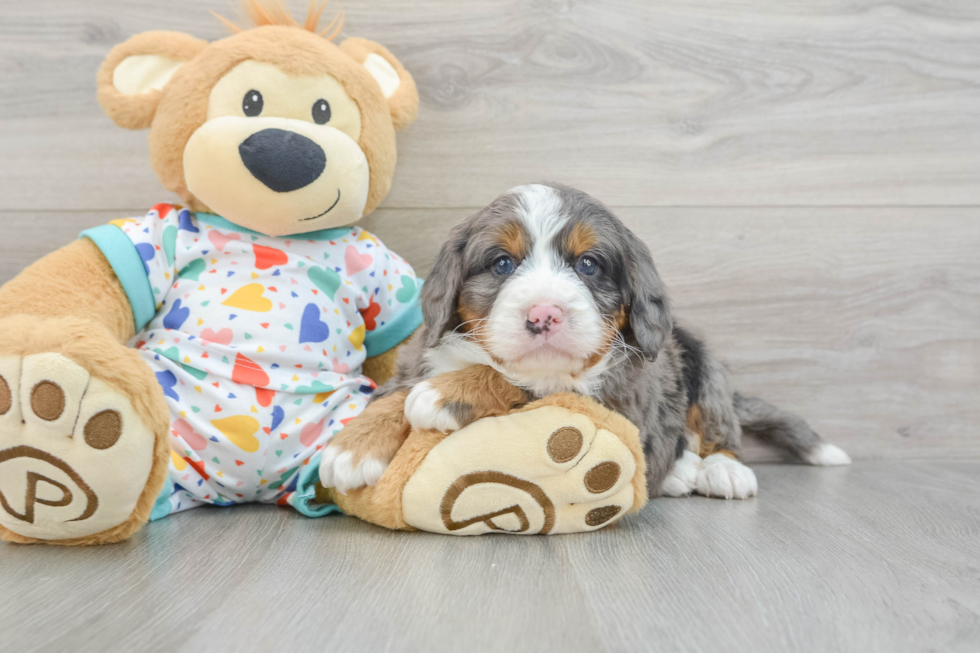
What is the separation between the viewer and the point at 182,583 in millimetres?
1133

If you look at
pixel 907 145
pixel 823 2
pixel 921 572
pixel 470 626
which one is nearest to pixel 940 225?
pixel 907 145

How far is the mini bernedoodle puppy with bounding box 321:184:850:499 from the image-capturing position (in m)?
1.32

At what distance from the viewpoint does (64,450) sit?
1.21m

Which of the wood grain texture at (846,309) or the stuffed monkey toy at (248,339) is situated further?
the wood grain texture at (846,309)

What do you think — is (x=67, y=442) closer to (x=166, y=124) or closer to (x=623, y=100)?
(x=166, y=124)

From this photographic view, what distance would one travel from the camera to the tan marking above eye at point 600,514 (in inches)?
55.2

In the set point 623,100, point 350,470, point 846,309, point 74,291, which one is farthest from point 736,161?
point 74,291

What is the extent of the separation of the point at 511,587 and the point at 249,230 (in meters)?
1.08

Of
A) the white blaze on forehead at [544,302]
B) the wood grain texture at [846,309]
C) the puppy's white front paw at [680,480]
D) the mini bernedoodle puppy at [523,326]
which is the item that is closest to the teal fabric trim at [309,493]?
the mini bernedoodle puppy at [523,326]

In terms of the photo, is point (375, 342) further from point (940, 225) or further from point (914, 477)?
point (940, 225)

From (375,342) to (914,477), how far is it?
1548mm

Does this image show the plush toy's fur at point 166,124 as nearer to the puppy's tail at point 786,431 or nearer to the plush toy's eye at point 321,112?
the plush toy's eye at point 321,112

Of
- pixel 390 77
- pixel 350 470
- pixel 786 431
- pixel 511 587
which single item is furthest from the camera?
pixel 786 431

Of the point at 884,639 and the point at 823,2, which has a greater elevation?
the point at 823,2
